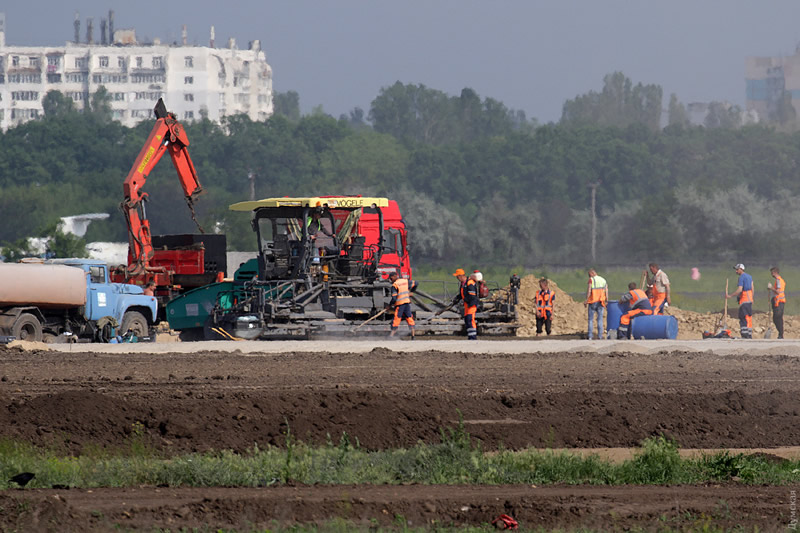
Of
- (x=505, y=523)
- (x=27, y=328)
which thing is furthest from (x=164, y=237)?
(x=505, y=523)

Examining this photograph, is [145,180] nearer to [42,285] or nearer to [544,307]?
[42,285]

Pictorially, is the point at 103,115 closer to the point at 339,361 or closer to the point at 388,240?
the point at 388,240

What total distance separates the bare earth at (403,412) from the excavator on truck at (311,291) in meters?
1.71

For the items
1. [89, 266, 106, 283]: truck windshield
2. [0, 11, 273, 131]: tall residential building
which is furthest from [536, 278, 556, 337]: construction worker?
[0, 11, 273, 131]: tall residential building

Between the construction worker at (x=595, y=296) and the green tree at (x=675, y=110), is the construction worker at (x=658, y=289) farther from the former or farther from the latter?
the green tree at (x=675, y=110)

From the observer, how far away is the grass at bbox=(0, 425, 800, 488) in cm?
957

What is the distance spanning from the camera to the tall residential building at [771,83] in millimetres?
115938

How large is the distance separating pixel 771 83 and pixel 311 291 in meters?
136

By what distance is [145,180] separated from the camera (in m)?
26.9

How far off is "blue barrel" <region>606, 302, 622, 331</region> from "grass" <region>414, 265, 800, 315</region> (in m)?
18.4

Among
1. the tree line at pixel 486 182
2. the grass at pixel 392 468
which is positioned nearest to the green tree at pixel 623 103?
the tree line at pixel 486 182

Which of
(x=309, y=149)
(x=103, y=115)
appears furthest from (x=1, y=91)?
(x=309, y=149)

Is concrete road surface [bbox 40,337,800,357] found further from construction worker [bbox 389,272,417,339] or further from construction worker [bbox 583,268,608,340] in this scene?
construction worker [bbox 583,268,608,340]

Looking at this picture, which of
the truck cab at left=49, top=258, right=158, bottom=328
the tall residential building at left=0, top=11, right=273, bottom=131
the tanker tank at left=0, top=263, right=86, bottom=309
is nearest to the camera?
the tanker tank at left=0, top=263, right=86, bottom=309
